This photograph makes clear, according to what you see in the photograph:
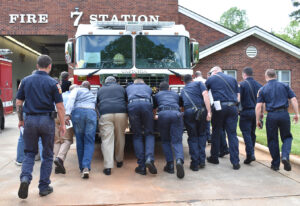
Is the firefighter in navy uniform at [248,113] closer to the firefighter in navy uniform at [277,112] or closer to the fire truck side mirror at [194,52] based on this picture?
the firefighter in navy uniform at [277,112]

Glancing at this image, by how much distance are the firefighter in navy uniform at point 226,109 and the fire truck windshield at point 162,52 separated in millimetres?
1190

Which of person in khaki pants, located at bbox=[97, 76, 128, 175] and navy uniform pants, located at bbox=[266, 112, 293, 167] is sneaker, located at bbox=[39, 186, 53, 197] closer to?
person in khaki pants, located at bbox=[97, 76, 128, 175]

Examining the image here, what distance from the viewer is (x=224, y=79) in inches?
257

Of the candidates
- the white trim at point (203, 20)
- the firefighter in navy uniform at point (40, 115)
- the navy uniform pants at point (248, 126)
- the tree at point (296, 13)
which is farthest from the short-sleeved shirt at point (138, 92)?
the tree at point (296, 13)

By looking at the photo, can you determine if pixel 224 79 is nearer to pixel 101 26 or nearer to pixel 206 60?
pixel 101 26

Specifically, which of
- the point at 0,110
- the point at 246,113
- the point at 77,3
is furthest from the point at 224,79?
the point at 77,3

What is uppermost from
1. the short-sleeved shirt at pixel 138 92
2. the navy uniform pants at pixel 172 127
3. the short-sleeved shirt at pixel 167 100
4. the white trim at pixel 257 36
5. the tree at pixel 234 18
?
the tree at pixel 234 18

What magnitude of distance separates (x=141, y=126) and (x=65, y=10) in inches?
673

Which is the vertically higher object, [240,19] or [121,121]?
A: [240,19]

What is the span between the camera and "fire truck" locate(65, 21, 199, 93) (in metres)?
7.27

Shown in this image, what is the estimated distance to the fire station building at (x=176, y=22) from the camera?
18.6 m

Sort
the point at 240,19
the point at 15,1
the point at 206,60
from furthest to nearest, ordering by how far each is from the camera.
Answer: the point at 240,19 → the point at 15,1 → the point at 206,60

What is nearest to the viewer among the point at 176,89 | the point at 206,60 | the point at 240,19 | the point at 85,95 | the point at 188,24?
the point at 85,95

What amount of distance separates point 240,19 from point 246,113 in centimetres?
7211
